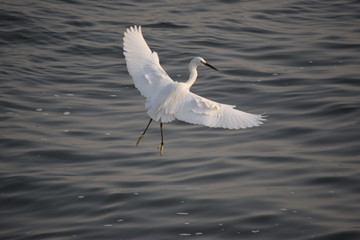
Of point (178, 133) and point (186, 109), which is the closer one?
point (186, 109)

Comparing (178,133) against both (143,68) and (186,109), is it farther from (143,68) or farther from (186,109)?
(186,109)

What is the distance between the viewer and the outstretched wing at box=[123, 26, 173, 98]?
843cm

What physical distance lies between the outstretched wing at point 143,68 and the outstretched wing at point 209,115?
0.61 meters

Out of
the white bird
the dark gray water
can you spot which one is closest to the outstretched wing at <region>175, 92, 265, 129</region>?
the white bird

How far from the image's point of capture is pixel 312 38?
47.9 feet

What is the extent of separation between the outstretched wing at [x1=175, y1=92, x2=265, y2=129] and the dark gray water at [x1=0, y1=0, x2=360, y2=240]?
0.94 metres

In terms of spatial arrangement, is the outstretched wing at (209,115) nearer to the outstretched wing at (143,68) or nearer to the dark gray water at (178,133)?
the outstretched wing at (143,68)

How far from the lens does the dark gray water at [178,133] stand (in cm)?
750

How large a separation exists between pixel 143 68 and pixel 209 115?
161 cm

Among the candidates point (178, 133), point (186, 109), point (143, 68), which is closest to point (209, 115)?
point (186, 109)

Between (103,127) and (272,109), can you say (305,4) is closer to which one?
(272,109)

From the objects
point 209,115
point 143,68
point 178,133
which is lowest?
point 178,133

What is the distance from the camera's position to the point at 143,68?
891 centimetres

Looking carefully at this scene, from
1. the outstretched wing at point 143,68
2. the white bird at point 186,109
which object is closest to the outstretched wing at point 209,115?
the white bird at point 186,109
